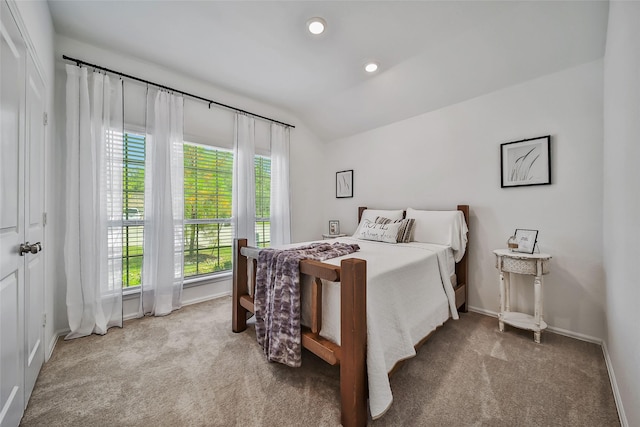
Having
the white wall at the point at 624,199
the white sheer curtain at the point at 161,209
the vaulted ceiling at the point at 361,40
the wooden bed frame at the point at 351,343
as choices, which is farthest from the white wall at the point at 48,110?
the white wall at the point at 624,199

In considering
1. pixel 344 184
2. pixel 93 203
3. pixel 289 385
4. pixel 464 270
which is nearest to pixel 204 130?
pixel 93 203

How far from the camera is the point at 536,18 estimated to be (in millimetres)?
1940

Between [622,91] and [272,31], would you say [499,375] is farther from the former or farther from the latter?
[272,31]

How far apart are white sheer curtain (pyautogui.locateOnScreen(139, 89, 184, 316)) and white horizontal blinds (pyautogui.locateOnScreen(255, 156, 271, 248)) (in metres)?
1.05

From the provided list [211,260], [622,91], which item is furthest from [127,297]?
[622,91]

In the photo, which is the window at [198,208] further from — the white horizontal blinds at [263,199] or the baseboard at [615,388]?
the baseboard at [615,388]

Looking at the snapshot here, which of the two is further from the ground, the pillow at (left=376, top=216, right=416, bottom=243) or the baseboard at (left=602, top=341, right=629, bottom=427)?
the pillow at (left=376, top=216, right=416, bottom=243)

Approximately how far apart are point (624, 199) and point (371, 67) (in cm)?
229

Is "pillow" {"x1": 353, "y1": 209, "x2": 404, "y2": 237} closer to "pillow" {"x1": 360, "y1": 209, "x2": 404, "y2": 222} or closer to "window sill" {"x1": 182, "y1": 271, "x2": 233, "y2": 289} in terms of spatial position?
"pillow" {"x1": 360, "y1": 209, "x2": 404, "y2": 222}

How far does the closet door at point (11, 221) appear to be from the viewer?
109 centimetres

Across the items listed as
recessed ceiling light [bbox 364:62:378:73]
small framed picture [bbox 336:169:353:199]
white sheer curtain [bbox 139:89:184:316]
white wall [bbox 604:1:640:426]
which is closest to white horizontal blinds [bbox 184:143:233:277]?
white sheer curtain [bbox 139:89:184:316]

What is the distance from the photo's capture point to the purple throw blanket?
5.19ft

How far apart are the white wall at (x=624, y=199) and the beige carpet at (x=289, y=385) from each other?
0.27 metres

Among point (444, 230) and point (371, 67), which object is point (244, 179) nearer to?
point (371, 67)
